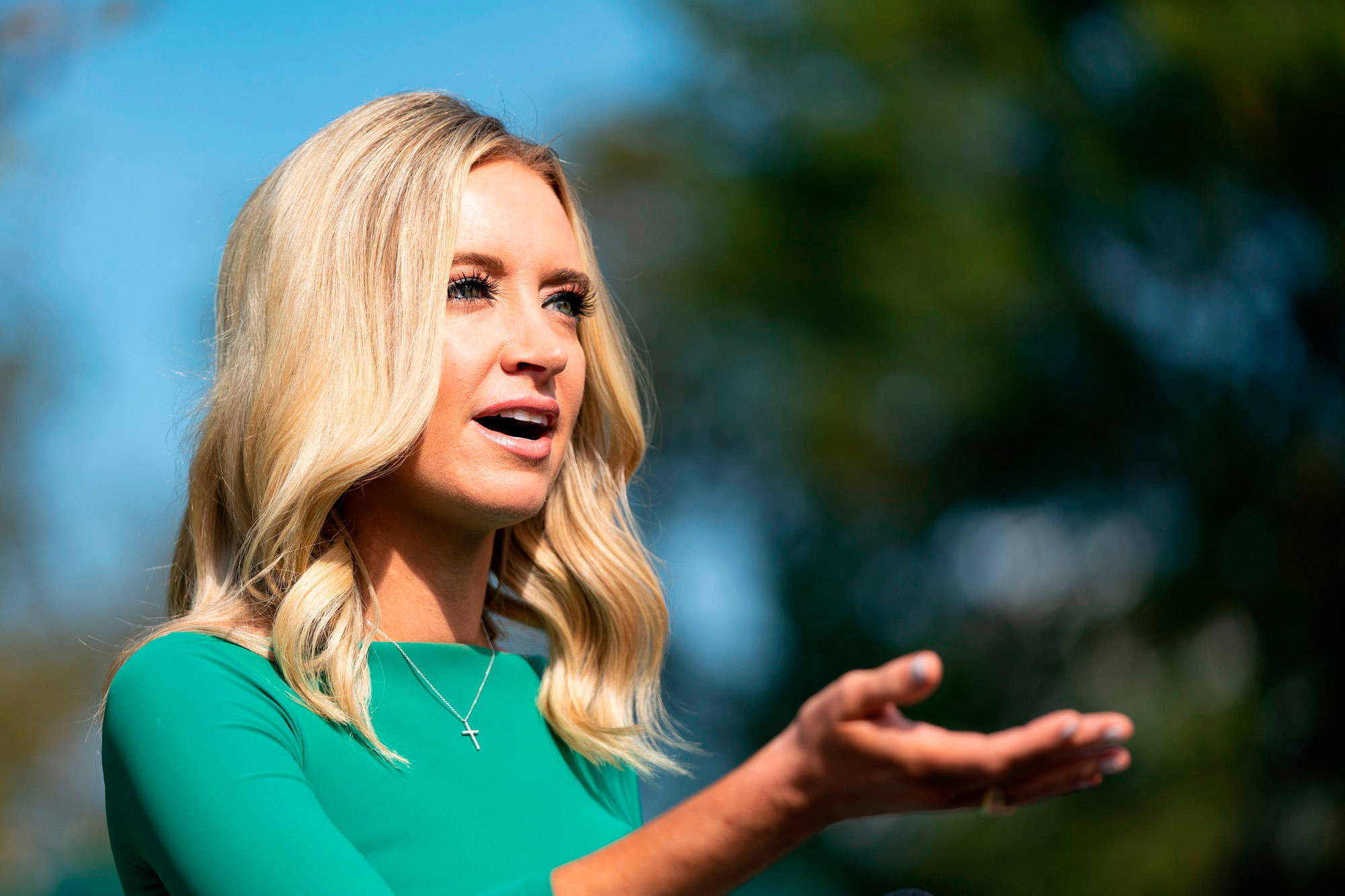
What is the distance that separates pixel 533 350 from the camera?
1.97 metres

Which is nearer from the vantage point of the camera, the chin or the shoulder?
the shoulder

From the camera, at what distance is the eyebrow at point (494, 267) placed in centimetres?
196

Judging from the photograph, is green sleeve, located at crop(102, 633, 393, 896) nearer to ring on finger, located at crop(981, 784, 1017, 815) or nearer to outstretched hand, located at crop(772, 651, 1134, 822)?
outstretched hand, located at crop(772, 651, 1134, 822)

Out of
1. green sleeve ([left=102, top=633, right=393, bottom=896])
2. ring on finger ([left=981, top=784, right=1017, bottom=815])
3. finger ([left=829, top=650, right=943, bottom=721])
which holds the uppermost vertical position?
finger ([left=829, top=650, right=943, bottom=721])

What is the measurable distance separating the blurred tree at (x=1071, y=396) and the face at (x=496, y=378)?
753cm

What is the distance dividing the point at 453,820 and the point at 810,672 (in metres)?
8.54

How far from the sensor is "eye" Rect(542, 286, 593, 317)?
7.07 feet

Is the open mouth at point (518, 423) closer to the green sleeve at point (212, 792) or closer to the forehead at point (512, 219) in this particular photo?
the forehead at point (512, 219)

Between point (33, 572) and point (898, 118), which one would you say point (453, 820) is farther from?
point (33, 572)

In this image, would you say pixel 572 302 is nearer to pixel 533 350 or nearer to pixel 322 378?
pixel 533 350

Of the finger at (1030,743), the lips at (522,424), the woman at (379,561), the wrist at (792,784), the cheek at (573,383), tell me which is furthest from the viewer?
the cheek at (573,383)

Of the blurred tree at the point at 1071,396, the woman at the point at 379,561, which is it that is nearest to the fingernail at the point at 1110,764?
the woman at the point at 379,561

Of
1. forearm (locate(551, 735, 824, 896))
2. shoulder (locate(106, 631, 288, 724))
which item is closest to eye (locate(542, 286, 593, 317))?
shoulder (locate(106, 631, 288, 724))

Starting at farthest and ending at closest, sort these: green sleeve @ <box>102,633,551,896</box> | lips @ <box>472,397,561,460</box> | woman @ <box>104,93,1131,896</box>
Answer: lips @ <box>472,397,561,460</box> → woman @ <box>104,93,1131,896</box> → green sleeve @ <box>102,633,551,896</box>
